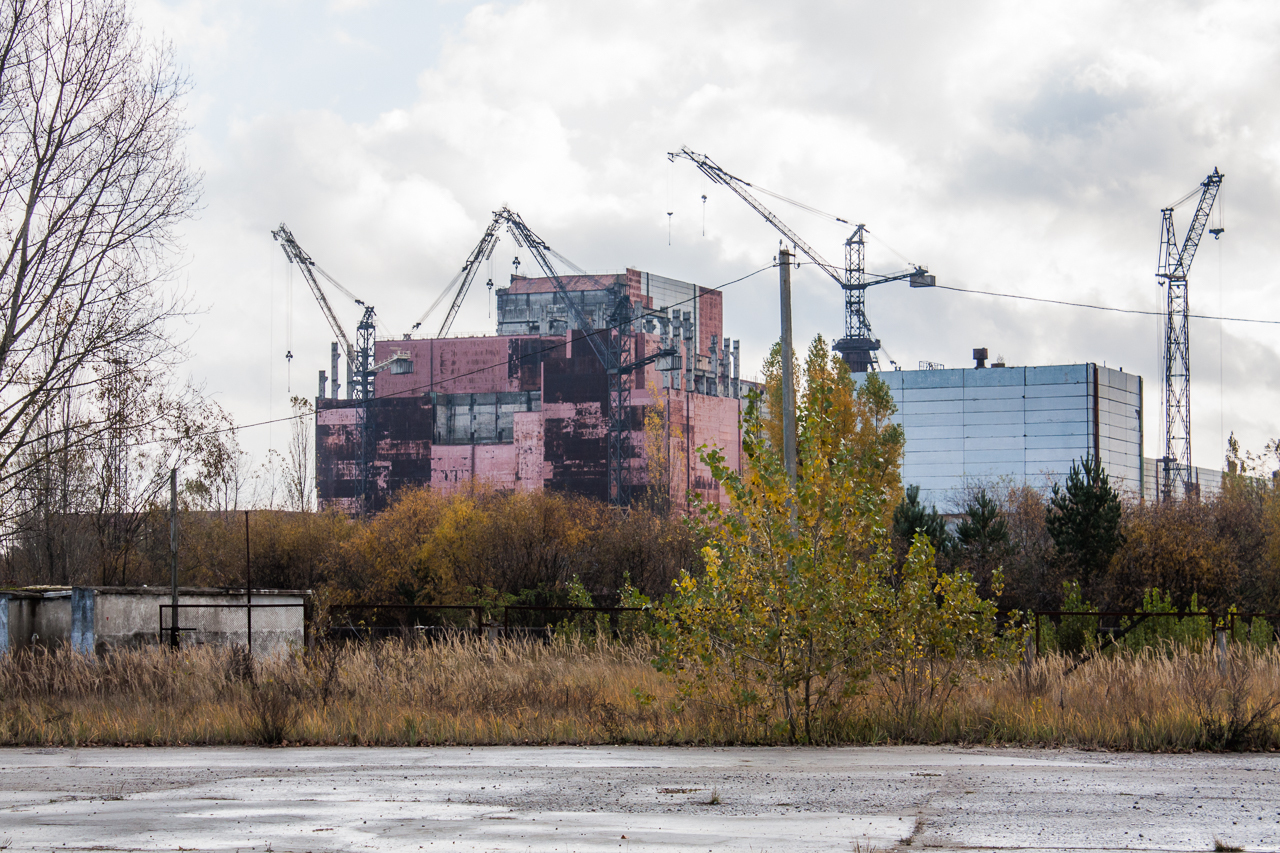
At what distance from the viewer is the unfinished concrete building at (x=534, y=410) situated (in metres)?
88.4

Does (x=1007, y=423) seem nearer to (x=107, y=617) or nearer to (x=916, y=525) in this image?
(x=916, y=525)

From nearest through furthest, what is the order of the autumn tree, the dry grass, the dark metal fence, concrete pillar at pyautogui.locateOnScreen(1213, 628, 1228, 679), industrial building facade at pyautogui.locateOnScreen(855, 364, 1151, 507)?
the dry grass → the autumn tree → concrete pillar at pyautogui.locateOnScreen(1213, 628, 1228, 679) → the dark metal fence → industrial building facade at pyautogui.locateOnScreen(855, 364, 1151, 507)

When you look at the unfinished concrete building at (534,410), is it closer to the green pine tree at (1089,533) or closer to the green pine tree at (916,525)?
the green pine tree at (916,525)

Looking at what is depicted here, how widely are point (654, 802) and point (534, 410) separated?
280ft

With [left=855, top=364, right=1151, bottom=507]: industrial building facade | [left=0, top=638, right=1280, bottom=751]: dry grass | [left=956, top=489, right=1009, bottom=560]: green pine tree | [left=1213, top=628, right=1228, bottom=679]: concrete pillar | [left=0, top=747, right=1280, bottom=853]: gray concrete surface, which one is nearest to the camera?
[left=0, top=747, right=1280, bottom=853]: gray concrete surface

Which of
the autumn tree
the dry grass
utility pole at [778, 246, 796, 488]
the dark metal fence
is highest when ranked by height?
utility pole at [778, 246, 796, 488]

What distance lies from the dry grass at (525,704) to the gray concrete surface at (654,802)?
1.16 metres

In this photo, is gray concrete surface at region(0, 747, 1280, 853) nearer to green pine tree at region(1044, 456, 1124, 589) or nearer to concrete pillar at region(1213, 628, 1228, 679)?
concrete pillar at region(1213, 628, 1228, 679)

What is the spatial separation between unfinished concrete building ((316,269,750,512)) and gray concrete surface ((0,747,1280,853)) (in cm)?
7256

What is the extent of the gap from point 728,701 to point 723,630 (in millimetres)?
903

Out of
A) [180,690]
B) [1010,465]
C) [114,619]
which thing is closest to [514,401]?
[1010,465]

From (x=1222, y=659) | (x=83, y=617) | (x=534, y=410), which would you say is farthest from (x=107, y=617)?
(x=534, y=410)

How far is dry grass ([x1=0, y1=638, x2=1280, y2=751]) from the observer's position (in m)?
13.9

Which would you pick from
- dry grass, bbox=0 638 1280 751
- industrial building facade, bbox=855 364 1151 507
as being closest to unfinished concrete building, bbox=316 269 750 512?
industrial building facade, bbox=855 364 1151 507
